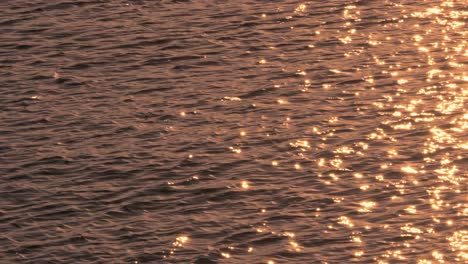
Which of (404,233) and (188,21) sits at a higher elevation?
(188,21)

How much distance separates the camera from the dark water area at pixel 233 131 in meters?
46.6

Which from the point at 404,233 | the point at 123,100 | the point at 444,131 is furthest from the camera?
the point at 123,100

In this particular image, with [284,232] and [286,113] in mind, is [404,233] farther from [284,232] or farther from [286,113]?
[286,113]

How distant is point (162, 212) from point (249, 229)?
3.18m

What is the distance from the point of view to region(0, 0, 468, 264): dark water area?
153 ft

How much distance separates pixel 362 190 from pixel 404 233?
10.9 feet

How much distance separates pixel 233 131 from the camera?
53625 millimetres

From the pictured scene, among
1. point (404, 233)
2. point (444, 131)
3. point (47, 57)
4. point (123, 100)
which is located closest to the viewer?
point (404, 233)

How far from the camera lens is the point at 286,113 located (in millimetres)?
54781

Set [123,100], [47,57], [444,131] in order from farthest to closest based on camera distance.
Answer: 1. [47,57]
2. [123,100]
3. [444,131]

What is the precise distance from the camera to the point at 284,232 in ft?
153

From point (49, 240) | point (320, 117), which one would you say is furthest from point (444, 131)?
point (49, 240)

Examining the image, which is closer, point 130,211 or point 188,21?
point 130,211

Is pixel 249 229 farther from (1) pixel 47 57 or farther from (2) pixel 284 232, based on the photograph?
(1) pixel 47 57
